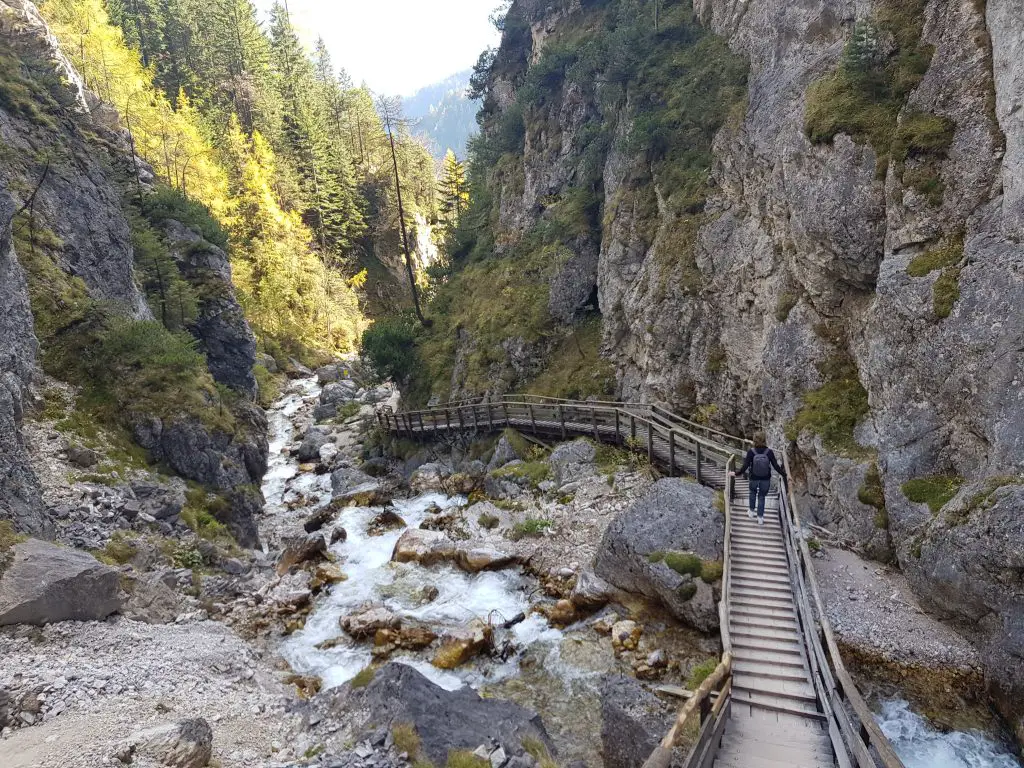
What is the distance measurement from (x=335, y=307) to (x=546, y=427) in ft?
130

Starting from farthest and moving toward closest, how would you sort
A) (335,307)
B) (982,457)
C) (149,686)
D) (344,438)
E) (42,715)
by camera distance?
(335,307), (344,438), (982,457), (149,686), (42,715)

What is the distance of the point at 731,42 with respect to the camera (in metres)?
22.8

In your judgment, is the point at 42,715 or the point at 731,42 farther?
the point at 731,42

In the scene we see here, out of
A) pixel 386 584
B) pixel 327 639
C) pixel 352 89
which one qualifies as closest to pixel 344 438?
pixel 386 584

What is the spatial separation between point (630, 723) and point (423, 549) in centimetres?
972

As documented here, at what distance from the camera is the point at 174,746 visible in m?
6.87

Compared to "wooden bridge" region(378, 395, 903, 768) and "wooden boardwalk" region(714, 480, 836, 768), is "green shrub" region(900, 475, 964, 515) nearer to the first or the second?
"wooden bridge" region(378, 395, 903, 768)

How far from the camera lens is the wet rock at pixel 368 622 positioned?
42.2 feet

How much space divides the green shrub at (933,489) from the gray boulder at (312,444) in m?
29.9

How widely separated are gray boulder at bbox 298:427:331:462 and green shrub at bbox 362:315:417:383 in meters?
5.97

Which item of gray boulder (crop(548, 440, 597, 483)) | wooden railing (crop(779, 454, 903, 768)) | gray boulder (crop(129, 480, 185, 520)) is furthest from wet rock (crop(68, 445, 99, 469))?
wooden railing (crop(779, 454, 903, 768))

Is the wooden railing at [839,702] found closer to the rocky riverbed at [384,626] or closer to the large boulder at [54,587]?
the rocky riverbed at [384,626]

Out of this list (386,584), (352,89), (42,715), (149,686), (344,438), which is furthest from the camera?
(352,89)

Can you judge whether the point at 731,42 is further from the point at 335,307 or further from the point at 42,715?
the point at 335,307
